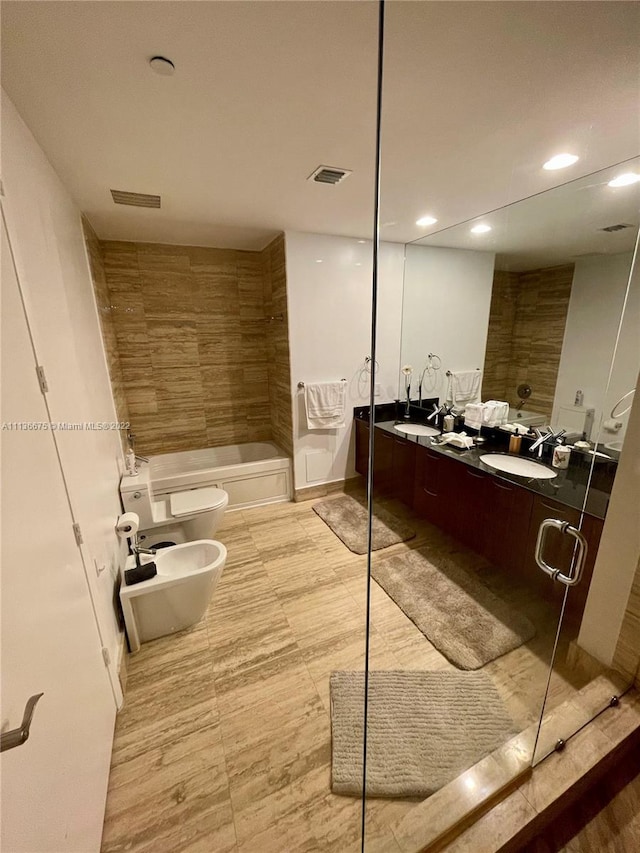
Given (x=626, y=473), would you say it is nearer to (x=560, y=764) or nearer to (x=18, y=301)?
(x=560, y=764)

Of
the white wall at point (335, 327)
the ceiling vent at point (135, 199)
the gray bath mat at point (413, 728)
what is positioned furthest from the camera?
the white wall at point (335, 327)

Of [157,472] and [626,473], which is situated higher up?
[626,473]

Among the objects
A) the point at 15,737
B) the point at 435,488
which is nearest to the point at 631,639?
the point at 435,488

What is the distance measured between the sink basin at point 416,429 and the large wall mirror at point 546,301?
1.11 ft

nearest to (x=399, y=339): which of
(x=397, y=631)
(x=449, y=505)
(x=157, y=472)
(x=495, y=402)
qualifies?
(x=495, y=402)

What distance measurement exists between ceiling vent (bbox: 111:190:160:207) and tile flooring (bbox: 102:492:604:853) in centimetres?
259

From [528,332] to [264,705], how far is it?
284 centimetres

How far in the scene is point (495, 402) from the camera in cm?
265

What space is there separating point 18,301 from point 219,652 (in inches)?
73.5

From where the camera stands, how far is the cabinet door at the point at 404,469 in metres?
2.80

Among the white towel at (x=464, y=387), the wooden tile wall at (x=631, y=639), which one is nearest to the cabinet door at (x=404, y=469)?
the white towel at (x=464, y=387)

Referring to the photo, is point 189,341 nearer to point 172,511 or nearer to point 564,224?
point 172,511

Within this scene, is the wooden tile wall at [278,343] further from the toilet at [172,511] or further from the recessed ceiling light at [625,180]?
the recessed ceiling light at [625,180]

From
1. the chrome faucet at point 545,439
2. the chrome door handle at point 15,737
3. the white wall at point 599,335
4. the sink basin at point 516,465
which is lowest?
the sink basin at point 516,465
